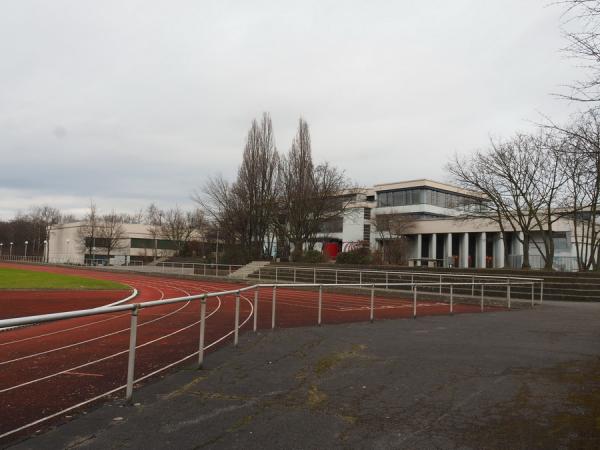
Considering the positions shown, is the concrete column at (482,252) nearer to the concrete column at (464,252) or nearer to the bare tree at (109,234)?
the concrete column at (464,252)

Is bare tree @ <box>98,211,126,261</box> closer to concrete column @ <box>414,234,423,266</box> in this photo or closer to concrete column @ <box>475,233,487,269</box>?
concrete column @ <box>414,234,423,266</box>

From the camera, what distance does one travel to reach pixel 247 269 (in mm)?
42812

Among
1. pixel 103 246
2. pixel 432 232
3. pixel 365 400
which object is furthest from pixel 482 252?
pixel 103 246

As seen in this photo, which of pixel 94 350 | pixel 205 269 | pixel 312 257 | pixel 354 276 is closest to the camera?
pixel 94 350

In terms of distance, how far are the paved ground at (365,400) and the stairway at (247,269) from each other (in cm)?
3088

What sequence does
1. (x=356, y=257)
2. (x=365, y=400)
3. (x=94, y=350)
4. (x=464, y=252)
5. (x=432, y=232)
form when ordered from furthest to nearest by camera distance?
(x=432, y=232), (x=464, y=252), (x=356, y=257), (x=94, y=350), (x=365, y=400)

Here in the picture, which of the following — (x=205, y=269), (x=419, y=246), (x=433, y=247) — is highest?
(x=419, y=246)

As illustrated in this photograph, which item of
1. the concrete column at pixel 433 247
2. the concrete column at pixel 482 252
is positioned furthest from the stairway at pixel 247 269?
the concrete column at pixel 482 252

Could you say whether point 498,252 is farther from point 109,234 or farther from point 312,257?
point 109,234

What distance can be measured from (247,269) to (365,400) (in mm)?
37499

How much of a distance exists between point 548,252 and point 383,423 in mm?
29992

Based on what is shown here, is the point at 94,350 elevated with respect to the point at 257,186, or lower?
lower

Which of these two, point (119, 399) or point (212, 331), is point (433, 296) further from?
point (119, 399)

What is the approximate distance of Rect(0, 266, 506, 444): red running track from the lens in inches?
215
